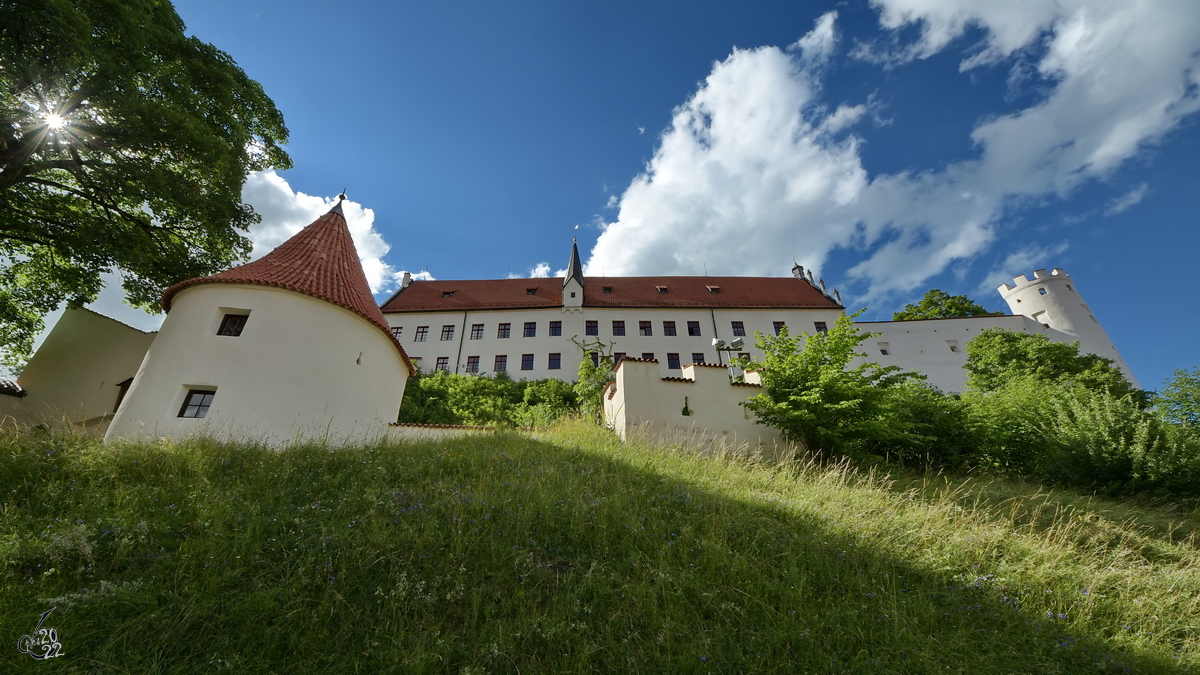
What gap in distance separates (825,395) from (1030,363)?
24.7 meters

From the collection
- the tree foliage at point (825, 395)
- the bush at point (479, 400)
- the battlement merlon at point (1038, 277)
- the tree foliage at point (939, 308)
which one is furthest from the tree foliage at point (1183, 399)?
the battlement merlon at point (1038, 277)

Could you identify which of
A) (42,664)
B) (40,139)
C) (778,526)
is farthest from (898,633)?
(40,139)

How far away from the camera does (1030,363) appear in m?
24.5

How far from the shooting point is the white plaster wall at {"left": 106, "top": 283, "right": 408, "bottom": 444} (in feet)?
25.7

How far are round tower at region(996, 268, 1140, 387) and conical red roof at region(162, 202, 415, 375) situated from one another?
46.4 meters

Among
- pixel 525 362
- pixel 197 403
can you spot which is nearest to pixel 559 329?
pixel 525 362

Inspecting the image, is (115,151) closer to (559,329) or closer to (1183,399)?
(559,329)

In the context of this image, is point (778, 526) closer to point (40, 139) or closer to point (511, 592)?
point (511, 592)

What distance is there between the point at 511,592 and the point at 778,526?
3204 millimetres

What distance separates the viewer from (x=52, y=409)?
12141 mm

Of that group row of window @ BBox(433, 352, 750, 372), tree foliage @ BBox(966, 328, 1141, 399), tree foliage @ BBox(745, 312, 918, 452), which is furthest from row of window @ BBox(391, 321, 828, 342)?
tree foliage @ BBox(745, 312, 918, 452)

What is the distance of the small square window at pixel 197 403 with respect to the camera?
791 centimetres

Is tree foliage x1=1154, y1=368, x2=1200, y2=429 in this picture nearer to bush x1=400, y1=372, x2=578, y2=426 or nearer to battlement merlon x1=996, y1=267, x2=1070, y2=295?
bush x1=400, y1=372, x2=578, y2=426

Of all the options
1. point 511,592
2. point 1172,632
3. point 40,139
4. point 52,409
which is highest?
point 40,139
